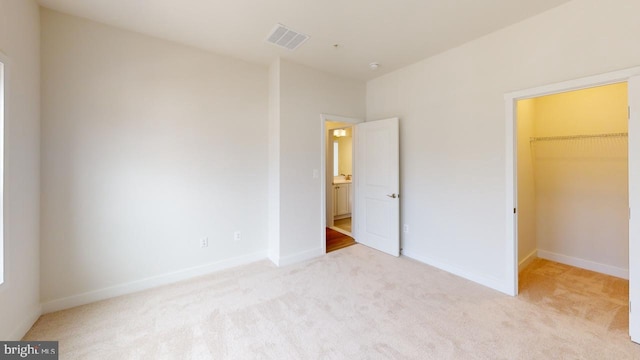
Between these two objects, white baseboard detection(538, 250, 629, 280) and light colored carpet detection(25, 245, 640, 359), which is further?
white baseboard detection(538, 250, 629, 280)

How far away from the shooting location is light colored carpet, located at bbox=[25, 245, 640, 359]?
183cm

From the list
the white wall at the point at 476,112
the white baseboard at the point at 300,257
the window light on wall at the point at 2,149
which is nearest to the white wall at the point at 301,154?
the white baseboard at the point at 300,257

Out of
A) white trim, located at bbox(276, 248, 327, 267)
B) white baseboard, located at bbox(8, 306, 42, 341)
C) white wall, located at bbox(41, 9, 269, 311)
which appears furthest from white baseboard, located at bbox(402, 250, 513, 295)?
white baseboard, located at bbox(8, 306, 42, 341)

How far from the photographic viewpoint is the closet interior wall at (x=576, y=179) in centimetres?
301

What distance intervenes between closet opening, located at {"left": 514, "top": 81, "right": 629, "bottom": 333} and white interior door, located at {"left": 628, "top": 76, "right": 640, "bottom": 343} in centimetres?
60

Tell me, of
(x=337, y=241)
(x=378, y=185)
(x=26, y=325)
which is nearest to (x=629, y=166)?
(x=378, y=185)

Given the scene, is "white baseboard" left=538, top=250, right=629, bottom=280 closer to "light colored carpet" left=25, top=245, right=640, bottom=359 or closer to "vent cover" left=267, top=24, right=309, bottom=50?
"light colored carpet" left=25, top=245, right=640, bottom=359

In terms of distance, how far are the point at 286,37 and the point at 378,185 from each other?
2.41 m

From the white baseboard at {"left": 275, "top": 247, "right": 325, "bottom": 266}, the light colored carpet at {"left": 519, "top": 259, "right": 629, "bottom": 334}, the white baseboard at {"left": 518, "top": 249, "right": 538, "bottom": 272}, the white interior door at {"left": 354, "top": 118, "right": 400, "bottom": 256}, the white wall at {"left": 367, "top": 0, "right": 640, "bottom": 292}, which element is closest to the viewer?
the white wall at {"left": 367, "top": 0, "right": 640, "bottom": 292}

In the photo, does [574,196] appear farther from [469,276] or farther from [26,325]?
[26,325]

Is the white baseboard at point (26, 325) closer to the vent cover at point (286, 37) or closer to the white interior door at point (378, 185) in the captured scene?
the vent cover at point (286, 37)

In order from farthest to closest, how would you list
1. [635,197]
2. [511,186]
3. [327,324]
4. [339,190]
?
[339,190] → [511,186] → [327,324] → [635,197]

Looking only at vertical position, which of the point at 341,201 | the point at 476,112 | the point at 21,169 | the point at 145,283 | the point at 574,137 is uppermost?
the point at 476,112

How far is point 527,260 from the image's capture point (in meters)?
3.39
